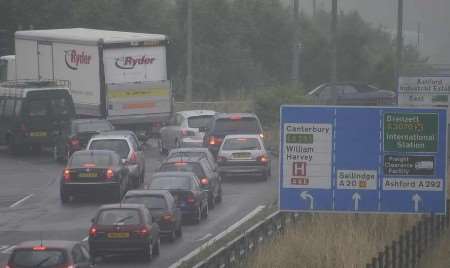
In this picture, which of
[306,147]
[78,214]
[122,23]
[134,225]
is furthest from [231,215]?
[122,23]

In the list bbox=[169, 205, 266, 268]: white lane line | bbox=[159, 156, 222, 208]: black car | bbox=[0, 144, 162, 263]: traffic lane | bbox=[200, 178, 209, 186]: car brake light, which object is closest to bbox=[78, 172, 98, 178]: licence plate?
bbox=[0, 144, 162, 263]: traffic lane

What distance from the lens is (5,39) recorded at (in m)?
70.2

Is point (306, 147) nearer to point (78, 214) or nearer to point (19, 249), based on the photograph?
point (19, 249)

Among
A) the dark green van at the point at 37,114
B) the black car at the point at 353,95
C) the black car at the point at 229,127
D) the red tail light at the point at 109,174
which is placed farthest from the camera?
the black car at the point at 353,95

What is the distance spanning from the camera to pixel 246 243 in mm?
22656

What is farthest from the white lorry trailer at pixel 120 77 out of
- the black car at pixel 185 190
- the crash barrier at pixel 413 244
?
the crash barrier at pixel 413 244

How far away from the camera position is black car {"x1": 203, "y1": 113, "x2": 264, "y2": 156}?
43.6 meters

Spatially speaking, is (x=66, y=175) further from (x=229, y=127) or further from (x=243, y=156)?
(x=229, y=127)

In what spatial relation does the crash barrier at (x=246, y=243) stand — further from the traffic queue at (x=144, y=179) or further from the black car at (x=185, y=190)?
the black car at (x=185, y=190)

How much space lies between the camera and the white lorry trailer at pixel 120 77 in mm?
47906

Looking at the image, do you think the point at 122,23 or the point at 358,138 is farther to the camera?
the point at 122,23

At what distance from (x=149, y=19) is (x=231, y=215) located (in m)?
Answer: 39.9

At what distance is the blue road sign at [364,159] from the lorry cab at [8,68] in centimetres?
3711

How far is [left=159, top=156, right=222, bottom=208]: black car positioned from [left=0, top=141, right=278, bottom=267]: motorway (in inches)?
17.1
